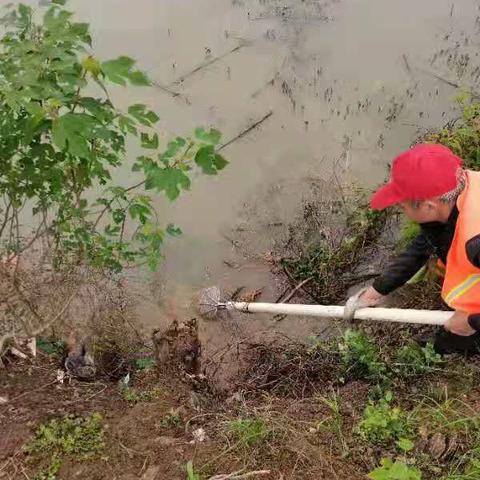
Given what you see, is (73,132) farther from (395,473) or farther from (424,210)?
(395,473)

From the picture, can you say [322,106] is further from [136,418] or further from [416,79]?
[136,418]

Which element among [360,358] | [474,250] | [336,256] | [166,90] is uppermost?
[474,250]

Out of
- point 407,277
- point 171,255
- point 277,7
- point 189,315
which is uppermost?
point 277,7

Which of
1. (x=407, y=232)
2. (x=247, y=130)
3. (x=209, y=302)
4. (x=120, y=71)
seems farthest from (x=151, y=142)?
(x=247, y=130)

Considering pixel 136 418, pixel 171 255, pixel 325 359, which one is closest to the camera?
pixel 136 418

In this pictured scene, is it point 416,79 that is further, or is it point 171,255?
Answer: point 416,79

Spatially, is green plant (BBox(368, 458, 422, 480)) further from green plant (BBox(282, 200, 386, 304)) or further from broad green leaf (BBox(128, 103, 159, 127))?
green plant (BBox(282, 200, 386, 304))

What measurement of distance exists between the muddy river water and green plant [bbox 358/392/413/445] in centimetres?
150

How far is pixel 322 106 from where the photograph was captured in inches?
195

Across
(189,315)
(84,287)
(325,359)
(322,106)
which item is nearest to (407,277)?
(325,359)

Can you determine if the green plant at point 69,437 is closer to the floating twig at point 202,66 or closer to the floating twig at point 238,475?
the floating twig at point 238,475

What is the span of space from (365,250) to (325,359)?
1.15 metres

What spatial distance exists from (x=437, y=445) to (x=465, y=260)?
0.75 m

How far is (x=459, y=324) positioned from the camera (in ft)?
8.08
